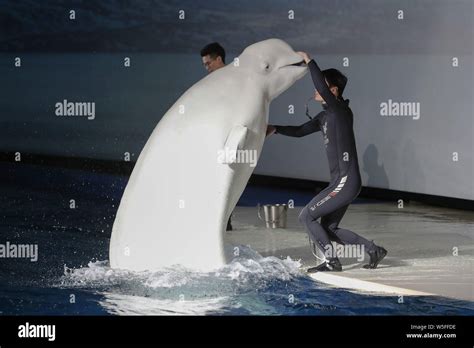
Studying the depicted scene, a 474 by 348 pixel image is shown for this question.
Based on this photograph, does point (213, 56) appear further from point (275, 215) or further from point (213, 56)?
point (275, 215)

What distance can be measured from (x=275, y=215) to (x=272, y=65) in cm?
266

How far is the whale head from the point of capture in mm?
6973

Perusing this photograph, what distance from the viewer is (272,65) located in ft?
23.0

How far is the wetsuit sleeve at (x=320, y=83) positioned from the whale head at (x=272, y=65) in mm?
172

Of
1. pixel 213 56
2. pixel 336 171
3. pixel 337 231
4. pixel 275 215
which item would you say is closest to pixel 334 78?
pixel 336 171

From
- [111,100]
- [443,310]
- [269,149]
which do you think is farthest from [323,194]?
[111,100]

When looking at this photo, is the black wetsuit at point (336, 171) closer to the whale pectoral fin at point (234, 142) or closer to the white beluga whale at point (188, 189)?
the white beluga whale at point (188, 189)

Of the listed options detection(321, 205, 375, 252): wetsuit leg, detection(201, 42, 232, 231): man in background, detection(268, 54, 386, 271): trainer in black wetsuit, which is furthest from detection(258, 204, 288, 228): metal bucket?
detection(268, 54, 386, 271): trainer in black wetsuit

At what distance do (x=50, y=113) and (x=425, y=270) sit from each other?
26.7 ft

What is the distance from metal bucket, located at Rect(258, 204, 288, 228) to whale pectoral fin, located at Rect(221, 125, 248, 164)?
9.15 ft

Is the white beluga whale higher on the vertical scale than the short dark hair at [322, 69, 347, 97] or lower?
lower

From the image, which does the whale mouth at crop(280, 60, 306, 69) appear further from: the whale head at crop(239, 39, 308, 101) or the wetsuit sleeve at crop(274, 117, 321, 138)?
the wetsuit sleeve at crop(274, 117, 321, 138)

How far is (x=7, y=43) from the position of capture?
13.9m
